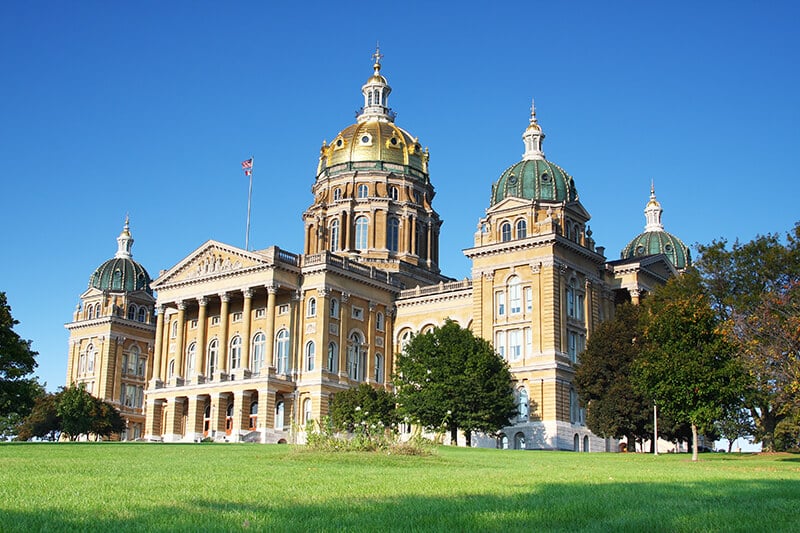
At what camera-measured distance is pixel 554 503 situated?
1555 cm

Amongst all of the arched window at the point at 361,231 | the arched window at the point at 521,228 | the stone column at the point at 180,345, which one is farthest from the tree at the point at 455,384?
the arched window at the point at 361,231

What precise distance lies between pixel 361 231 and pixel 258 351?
18839 mm

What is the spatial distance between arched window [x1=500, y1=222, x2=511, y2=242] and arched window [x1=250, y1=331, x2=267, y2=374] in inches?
862

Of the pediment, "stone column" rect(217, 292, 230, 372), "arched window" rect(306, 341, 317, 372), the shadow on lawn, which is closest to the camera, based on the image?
the shadow on lawn

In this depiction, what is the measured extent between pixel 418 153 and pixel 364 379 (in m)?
27.8

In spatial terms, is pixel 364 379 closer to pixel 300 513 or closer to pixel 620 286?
pixel 620 286

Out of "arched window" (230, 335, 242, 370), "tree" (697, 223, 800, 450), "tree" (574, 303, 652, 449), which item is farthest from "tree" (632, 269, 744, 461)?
"arched window" (230, 335, 242, 370)

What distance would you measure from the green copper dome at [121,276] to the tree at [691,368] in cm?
7530

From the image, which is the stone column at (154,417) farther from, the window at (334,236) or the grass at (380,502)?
the grass at (380,502)

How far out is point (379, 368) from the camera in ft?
284

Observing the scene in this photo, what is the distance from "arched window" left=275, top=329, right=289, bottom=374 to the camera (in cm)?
8069

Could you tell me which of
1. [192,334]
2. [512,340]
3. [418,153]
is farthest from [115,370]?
[512,340]

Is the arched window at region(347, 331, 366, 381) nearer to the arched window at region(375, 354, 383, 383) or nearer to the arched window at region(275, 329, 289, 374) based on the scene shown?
the arched window at region(375, 354, 383, 383)

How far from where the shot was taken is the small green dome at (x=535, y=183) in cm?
7606
